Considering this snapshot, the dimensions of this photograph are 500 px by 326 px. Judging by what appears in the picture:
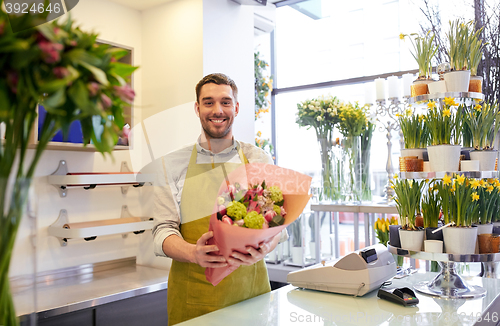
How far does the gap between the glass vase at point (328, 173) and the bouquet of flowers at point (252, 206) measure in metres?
2.32

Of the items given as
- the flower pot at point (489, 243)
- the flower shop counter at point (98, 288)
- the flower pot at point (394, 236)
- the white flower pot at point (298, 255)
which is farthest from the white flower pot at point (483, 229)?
the white flower pot at point (298, 255)

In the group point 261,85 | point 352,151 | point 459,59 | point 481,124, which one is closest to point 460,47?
point 459,59

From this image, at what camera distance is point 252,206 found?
1111mm

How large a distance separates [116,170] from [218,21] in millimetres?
1311

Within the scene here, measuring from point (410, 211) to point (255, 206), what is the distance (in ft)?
2.92

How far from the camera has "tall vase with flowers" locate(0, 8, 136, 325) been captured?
477 millimetres

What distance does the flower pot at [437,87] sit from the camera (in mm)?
1779

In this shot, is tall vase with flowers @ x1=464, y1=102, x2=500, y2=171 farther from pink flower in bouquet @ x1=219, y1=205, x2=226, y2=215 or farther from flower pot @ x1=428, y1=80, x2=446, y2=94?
pink flower in bouquet @ x1=219, y1=205, x2=226, y2=215

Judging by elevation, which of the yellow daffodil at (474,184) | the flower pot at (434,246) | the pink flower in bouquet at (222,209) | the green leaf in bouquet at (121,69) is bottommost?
the flower pot at (434,246)

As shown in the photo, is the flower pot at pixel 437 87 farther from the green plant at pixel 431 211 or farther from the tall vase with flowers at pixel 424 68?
the green plant at pixel 431 211

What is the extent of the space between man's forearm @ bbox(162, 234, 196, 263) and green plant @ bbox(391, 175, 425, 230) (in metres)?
0.90

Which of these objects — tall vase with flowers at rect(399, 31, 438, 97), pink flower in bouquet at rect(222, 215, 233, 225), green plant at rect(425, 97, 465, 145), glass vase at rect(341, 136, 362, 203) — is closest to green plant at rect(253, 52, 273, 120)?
glass vase at rect(341, 136, 362, 203)

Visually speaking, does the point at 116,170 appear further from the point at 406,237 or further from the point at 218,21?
the point at 406,237

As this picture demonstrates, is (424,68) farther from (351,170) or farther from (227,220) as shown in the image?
(351,170)
